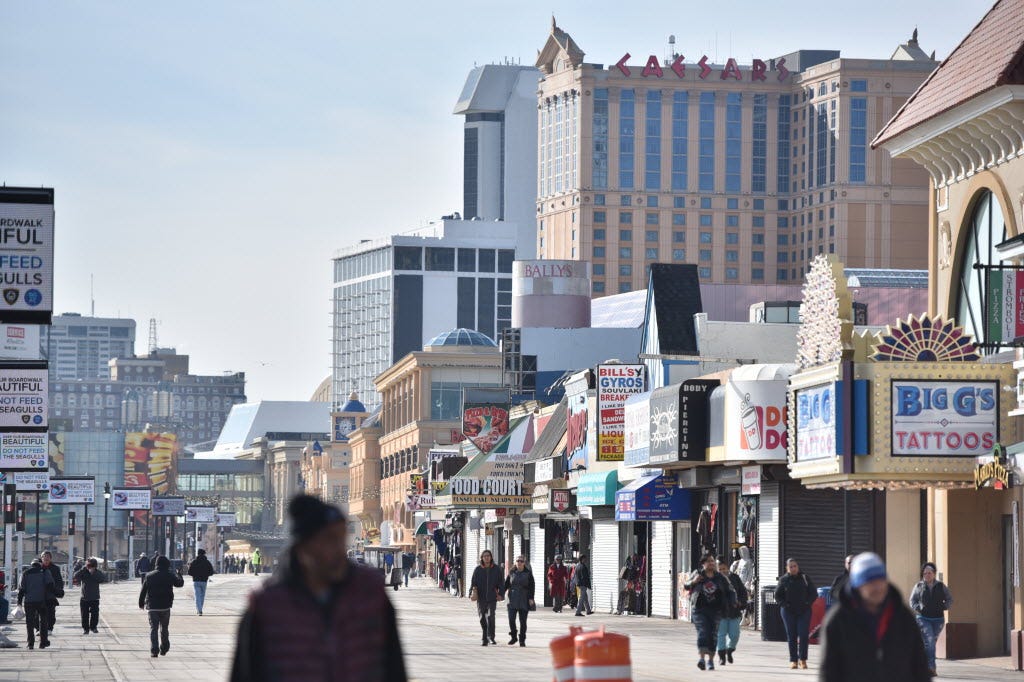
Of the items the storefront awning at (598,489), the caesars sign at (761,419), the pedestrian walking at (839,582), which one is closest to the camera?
the pedestrian walking at (839,582)

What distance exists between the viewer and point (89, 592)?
38812mm

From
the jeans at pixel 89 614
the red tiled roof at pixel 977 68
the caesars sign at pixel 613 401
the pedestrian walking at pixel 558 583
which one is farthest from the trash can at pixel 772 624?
the pedestrian walking at pixel 558 583

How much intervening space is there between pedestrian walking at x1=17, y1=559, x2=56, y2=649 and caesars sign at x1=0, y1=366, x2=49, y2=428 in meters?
5.75

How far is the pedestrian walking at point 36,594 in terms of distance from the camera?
33.4 metres

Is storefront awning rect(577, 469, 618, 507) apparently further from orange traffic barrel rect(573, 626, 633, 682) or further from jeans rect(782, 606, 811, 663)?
orange traffic barrel rect(573, 626, 633, 682)

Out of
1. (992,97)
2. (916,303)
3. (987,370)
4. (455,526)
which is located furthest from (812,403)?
(916,303)

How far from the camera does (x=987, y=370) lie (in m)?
30.6

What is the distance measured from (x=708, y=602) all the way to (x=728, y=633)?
1.38 metres

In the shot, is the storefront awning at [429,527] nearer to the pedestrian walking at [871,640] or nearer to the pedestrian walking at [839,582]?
the pedestrian walking at [839,582]

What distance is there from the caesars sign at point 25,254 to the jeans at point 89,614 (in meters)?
18.6

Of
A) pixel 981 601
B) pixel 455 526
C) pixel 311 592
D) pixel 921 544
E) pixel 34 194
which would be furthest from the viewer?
pixel 455 526

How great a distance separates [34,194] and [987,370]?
15448 millimetres

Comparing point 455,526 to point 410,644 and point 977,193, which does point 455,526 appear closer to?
point 410,644

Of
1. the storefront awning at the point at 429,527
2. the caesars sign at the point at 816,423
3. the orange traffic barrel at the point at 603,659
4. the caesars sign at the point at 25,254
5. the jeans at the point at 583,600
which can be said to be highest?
the caesars sign at the point at 25,254
